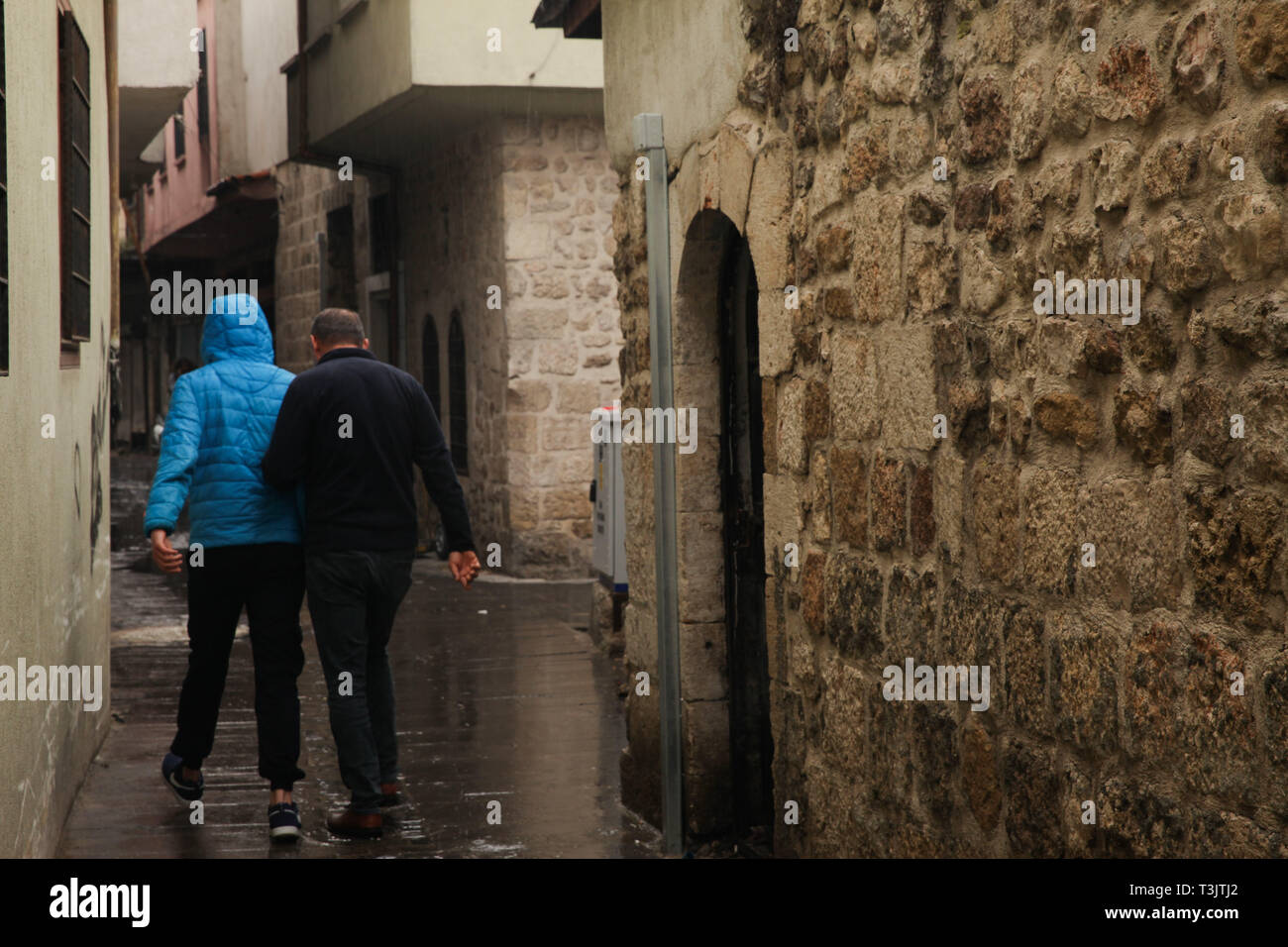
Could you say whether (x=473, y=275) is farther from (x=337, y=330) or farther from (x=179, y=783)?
(x=179, y=783)

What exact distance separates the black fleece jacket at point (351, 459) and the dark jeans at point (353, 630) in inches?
2.9

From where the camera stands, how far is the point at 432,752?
7.17 metres

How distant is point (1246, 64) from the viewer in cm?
259

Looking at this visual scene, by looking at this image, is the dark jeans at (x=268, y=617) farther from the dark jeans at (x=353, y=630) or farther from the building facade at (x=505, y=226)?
the building facade at (x=505, y=226)

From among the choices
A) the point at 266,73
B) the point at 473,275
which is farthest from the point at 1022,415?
the point at 266,73

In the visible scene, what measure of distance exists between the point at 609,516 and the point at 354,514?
435 centimetres

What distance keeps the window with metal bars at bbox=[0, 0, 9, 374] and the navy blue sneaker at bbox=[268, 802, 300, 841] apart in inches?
83.0

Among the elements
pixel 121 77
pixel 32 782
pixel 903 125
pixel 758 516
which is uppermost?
pixel 121 77

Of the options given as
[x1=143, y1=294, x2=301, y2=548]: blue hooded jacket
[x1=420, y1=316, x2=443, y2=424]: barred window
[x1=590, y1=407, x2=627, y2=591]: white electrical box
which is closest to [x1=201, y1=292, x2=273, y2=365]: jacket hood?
[x1=143, y1=294, x2=301, y2=548]: blue hooded jacket

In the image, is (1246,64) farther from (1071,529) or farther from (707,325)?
(707,325)

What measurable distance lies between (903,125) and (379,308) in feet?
47.7

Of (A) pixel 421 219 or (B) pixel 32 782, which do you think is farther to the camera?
(A) pixel 421 219

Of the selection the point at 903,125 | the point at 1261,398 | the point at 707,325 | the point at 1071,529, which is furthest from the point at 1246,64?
the point at 707,325

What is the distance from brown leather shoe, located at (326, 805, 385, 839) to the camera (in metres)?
5.73
